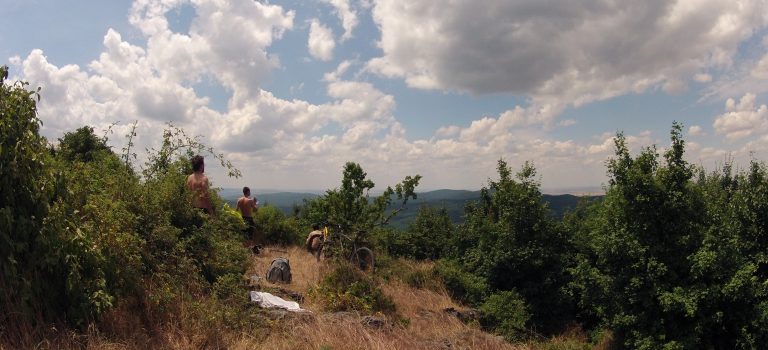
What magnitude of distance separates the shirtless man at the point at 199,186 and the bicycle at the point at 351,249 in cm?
301

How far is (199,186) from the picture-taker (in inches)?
282

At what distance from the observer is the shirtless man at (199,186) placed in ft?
22.7

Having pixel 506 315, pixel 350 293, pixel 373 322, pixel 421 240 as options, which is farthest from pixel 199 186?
pixel 421 240

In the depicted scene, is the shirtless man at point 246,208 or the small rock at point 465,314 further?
the shirtless man at point 246,208

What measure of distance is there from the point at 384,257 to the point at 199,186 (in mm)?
5258

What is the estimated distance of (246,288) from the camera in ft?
21.7

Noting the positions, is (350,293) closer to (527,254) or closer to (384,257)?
(384,257)

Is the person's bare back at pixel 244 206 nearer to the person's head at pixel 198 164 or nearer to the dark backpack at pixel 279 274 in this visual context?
the dark backpack at pixel 279 274

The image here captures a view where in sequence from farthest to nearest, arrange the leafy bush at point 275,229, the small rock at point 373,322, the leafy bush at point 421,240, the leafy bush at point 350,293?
the leafy bush at point 275,229
the leafy bush at point 421,240
the leafy bush at point 350,293
the small rock at point 373,322

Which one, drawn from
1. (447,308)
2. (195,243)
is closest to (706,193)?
(447,308)

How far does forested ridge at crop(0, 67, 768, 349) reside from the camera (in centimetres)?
414

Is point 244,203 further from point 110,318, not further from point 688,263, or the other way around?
point 688,263

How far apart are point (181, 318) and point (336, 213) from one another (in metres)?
6.09

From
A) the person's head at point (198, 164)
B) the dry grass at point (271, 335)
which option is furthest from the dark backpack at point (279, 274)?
the person's head at point (198, 164)
